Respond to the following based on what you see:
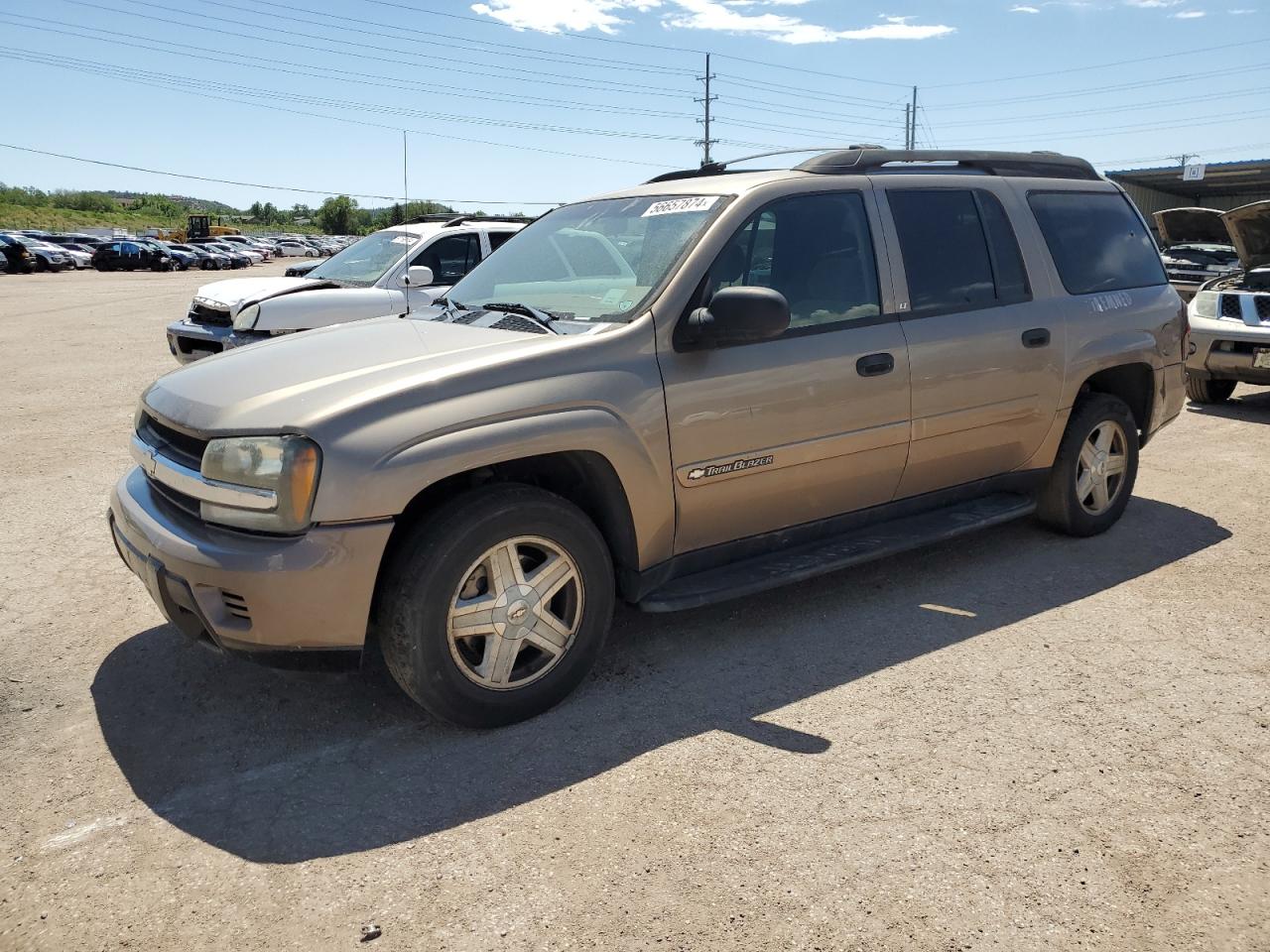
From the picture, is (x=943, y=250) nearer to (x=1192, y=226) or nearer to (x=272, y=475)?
(x=272, y=475)

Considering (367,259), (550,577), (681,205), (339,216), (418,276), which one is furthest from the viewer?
(339,216)

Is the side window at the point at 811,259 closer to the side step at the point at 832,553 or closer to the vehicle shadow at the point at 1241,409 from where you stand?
the side step at the point at 832,553

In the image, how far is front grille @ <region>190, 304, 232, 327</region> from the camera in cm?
964

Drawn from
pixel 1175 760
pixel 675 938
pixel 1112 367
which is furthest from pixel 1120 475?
pixel 675 938

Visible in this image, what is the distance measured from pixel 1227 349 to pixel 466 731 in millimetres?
8458

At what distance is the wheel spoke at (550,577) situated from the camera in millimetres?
3443

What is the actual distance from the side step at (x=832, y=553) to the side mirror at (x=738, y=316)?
36.5 inches

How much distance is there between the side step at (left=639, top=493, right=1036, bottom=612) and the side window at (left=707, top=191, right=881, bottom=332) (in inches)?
37.4

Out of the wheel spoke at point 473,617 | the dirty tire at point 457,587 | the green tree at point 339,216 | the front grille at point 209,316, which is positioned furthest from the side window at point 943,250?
the green tree at point 339,216

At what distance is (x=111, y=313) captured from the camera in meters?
20.7

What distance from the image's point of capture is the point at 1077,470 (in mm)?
5316

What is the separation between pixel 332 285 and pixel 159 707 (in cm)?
667

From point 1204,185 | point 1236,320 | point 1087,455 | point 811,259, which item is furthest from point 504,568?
point 1204,185

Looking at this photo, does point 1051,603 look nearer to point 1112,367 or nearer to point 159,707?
point 1112,367
